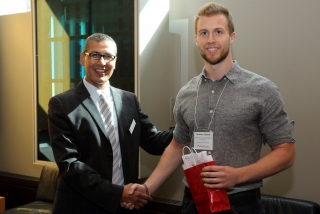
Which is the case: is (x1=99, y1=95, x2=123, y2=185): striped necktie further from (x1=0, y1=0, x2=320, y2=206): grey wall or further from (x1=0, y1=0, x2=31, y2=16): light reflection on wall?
(x1=0, y1=0, x2=31, y2=16): light reflection on wall

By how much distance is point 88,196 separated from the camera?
260 centimetres

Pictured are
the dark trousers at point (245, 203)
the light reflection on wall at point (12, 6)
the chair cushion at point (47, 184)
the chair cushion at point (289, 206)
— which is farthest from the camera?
the light reflection on wall at point (12, 6)

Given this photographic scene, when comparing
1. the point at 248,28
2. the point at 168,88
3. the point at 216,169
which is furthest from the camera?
the point at 168,88

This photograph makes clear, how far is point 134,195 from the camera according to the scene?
2.59 m

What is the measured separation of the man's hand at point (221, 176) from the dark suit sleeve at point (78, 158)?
88 cm

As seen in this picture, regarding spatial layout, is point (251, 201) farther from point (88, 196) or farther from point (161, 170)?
point (88, 196)

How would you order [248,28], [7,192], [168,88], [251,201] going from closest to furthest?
[251,201] < [248,28] < [168,88] < [7,192]

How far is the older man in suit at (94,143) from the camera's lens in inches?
A: 102

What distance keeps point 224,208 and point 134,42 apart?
2.05m

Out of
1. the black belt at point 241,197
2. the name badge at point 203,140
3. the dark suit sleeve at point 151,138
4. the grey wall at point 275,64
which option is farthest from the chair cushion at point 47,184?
the black belt at point 241,197

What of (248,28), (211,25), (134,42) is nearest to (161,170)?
(211,25)

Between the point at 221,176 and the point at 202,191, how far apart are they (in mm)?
140

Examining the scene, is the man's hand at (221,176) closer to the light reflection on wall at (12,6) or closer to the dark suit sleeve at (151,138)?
the dark suit sleeve at (151,138)

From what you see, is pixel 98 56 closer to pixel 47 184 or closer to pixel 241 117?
pixel 241 117
